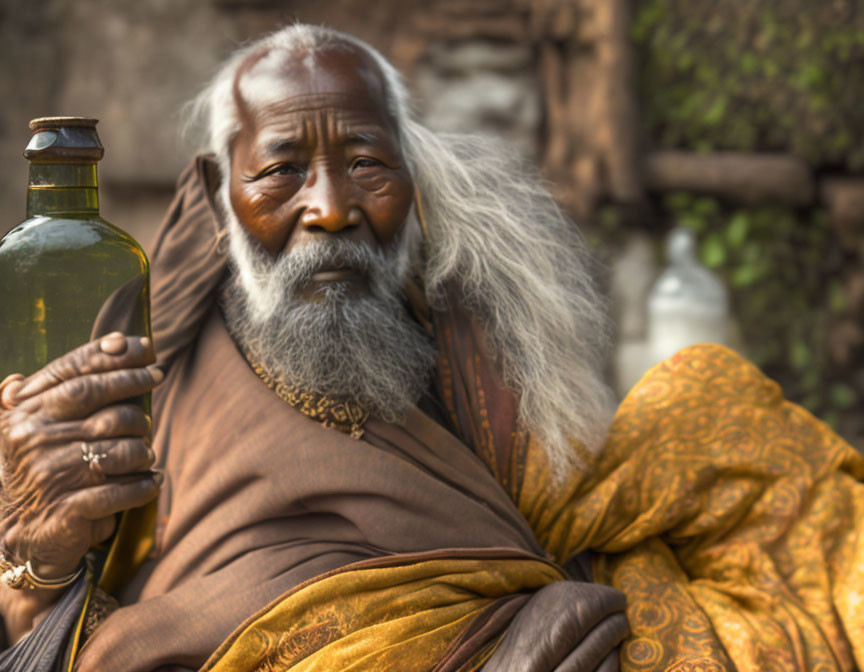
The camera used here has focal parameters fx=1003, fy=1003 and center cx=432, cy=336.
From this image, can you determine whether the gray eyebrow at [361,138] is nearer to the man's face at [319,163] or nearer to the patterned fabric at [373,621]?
the man's face at [319,163]

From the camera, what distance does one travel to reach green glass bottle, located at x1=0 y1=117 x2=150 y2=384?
1652mm

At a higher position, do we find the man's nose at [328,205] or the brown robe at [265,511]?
the man's nose at [328,205]

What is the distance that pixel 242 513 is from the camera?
1.84m

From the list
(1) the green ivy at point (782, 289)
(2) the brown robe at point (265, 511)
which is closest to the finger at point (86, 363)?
(2) the brown robe at point (265, 511)

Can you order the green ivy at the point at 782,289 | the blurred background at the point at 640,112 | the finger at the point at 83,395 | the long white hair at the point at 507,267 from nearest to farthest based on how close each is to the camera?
the finger at the point at 83,395, the long white hair at the point at 507,267, the blurred background at the point at 640,112, the green ivy at the point at 782,289

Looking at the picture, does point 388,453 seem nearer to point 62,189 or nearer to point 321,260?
point 321,260

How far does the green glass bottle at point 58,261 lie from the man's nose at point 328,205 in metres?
0.35

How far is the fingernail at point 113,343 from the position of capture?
1636mm

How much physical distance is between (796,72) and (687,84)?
1.71ft

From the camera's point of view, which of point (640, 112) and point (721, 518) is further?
point (640, 112)

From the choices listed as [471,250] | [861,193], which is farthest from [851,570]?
[861,193]

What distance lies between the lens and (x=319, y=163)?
190cm

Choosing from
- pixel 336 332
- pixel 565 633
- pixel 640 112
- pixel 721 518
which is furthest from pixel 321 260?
pixel 640 112

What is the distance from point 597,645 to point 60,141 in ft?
4.07
